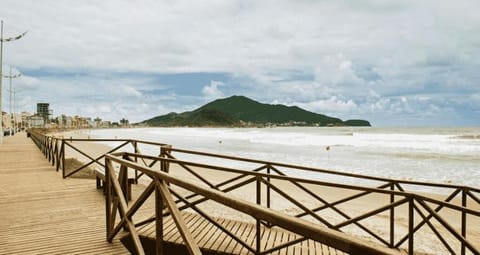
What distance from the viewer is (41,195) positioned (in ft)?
24.4

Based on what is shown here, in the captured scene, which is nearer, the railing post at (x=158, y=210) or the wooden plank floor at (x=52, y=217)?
the railing post at (x=158, y=210)

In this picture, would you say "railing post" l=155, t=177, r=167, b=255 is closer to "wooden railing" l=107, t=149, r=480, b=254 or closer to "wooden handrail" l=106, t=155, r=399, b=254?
"wooden railing" l=107, t=149, r=480, b=254

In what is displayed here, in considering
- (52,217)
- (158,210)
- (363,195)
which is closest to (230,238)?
(158,210)

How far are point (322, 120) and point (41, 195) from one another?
610 ft

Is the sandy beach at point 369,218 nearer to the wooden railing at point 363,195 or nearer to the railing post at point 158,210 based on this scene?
the wooden railing at point 363,195

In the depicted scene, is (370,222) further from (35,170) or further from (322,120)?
(322,120)

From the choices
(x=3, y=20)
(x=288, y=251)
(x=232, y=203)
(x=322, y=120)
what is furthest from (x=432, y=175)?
(x=322, y=120)

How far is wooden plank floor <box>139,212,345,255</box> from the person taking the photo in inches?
173

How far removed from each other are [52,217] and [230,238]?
2943 mm

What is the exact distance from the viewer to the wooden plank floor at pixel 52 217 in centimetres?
429

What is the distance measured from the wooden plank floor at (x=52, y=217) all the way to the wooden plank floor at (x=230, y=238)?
0.62 m

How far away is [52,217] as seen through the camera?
5641 millimetres

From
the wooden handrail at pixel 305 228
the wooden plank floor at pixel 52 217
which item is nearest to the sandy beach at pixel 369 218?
the wooden plank floor at pixel 52 217

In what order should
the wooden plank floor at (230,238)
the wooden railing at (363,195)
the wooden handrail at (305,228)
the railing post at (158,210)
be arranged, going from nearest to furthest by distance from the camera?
the wooden handrail at (305,228)
the railing post at (158,210)
the wooden railing at (363,195)
the wooden plank floor at (230,238)
